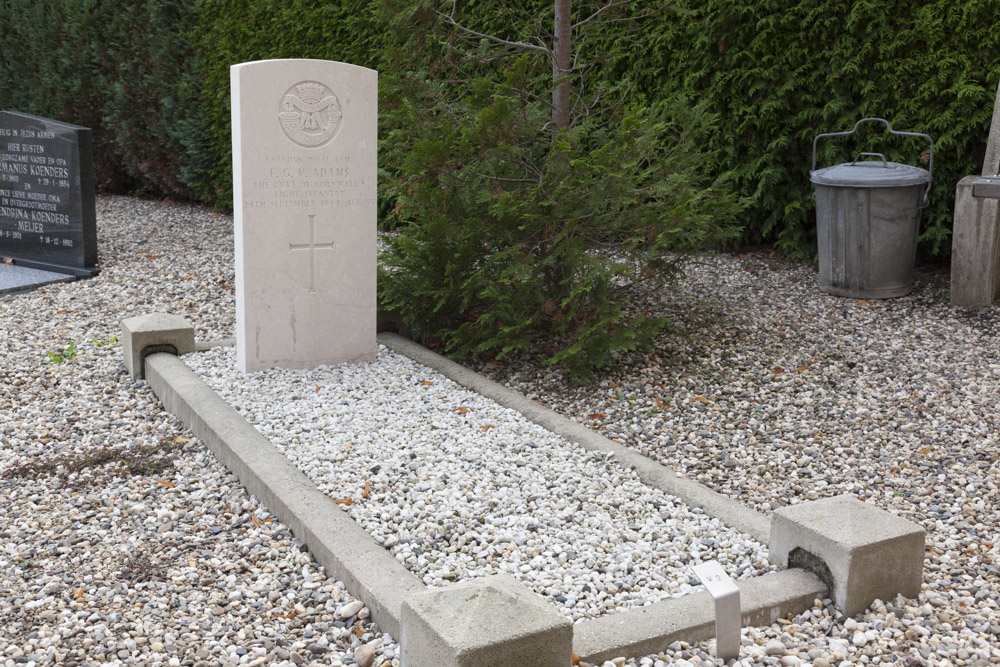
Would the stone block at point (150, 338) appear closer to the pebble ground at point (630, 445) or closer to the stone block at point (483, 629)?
the pebble ground at point (630, 445)

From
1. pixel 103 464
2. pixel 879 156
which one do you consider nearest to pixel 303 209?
pixel 103 464

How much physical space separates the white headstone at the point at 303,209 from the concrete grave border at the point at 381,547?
1.75 feet

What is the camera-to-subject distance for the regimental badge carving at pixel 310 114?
477 cm

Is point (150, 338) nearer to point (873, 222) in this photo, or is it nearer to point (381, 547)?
point (381, 547)

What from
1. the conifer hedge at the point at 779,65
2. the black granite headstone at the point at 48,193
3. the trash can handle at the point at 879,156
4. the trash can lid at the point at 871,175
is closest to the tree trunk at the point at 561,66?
the conifer hedge at the point at 779,65

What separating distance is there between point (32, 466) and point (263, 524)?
4.26 feet

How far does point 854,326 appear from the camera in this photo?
6.01m

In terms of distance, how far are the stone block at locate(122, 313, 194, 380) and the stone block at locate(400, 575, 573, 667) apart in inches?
132

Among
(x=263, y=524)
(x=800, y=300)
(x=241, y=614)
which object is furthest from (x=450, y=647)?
(x=800, y=300)

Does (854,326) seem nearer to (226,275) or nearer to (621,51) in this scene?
(621,51)

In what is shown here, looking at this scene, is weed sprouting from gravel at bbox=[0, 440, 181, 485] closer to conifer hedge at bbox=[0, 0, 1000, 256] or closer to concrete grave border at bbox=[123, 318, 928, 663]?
concrete grave border at bbox=[123, 318, 928, 663]

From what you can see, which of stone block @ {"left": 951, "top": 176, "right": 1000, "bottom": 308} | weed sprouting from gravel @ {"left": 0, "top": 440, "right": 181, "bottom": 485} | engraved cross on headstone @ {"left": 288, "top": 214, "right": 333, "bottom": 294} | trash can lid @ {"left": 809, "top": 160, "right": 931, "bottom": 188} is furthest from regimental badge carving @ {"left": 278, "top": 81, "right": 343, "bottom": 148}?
stone block @ {"left": 951, "top": 176, "right": 1000, "bottom": 308}

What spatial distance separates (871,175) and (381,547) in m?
4.85

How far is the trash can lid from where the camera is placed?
21.1 ft
